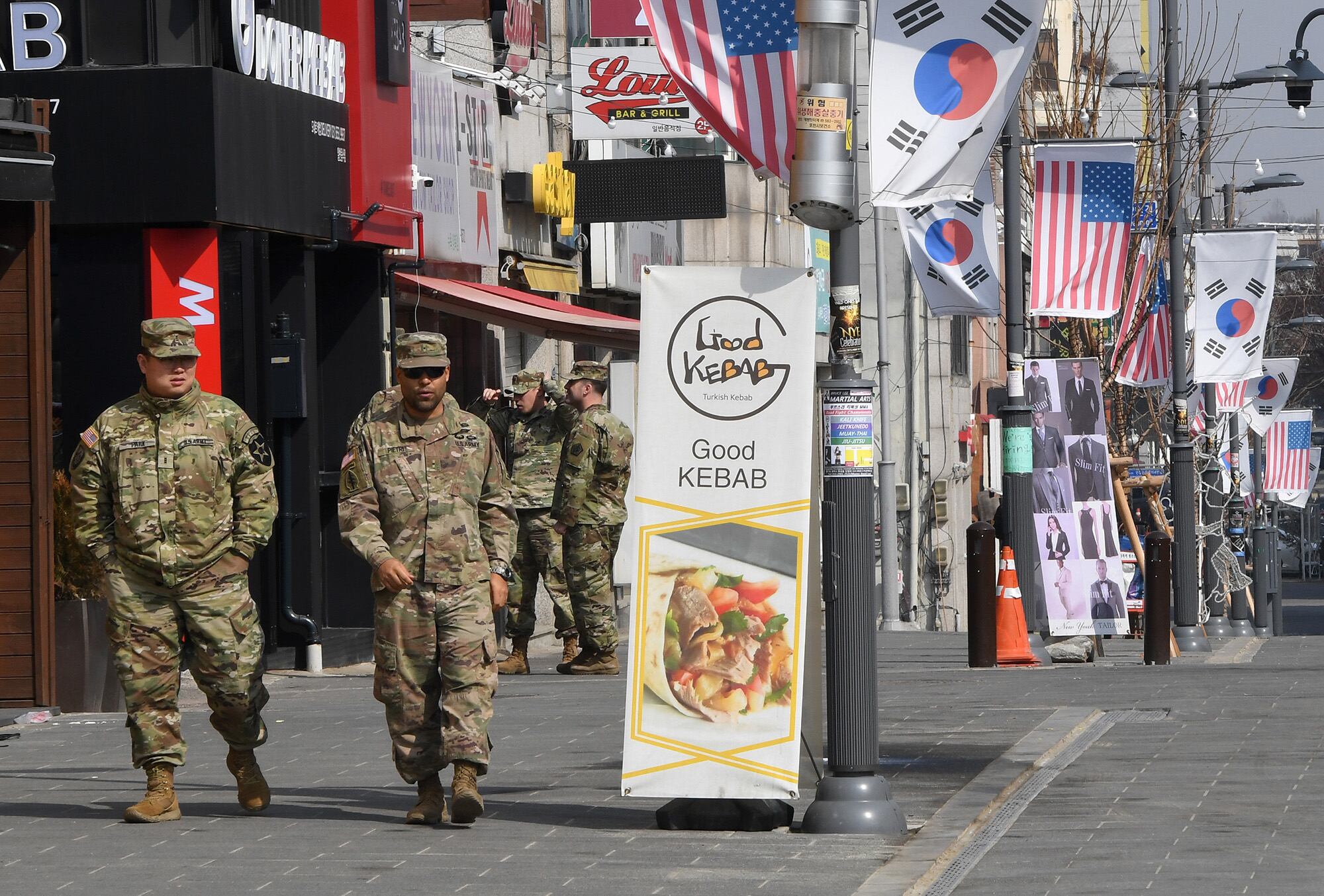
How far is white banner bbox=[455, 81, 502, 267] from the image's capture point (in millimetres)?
20250

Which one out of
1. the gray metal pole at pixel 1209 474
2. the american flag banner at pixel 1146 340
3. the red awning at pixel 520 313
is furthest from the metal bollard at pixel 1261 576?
the red awning at pixel 520 313

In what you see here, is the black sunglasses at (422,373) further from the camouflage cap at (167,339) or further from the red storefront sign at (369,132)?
the red storefront sign at (369,132)

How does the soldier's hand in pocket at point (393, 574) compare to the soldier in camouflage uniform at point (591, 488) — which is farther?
the soldier in camouflage uniform at point (591, 488)

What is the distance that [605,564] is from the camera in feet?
52.0

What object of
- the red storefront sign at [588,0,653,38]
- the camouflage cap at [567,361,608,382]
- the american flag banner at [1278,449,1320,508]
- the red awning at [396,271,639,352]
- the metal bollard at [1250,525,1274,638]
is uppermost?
the red storefront sign at [588,0,653,38]

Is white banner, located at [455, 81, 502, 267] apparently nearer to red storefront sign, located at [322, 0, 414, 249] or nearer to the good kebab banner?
red storefront sign, located at [322, 0, 414, 249]

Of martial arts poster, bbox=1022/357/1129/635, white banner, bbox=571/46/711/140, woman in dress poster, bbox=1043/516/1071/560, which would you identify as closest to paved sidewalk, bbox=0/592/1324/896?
martial arts poster, bbox=1022/357/1129/635

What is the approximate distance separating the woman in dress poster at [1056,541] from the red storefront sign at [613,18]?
6.80m

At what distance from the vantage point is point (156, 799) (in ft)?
29.4

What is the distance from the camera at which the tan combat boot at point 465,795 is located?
28.5 feet

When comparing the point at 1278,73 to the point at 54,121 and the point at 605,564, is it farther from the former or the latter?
the point at 54,121

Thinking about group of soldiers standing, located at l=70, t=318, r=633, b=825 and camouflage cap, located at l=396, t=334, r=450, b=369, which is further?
camouflage cap, located at l=396, t=334, r=450, b=369

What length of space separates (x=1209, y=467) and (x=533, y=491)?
54.1 ft

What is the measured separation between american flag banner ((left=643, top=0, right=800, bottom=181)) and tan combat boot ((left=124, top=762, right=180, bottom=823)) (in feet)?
11.0
